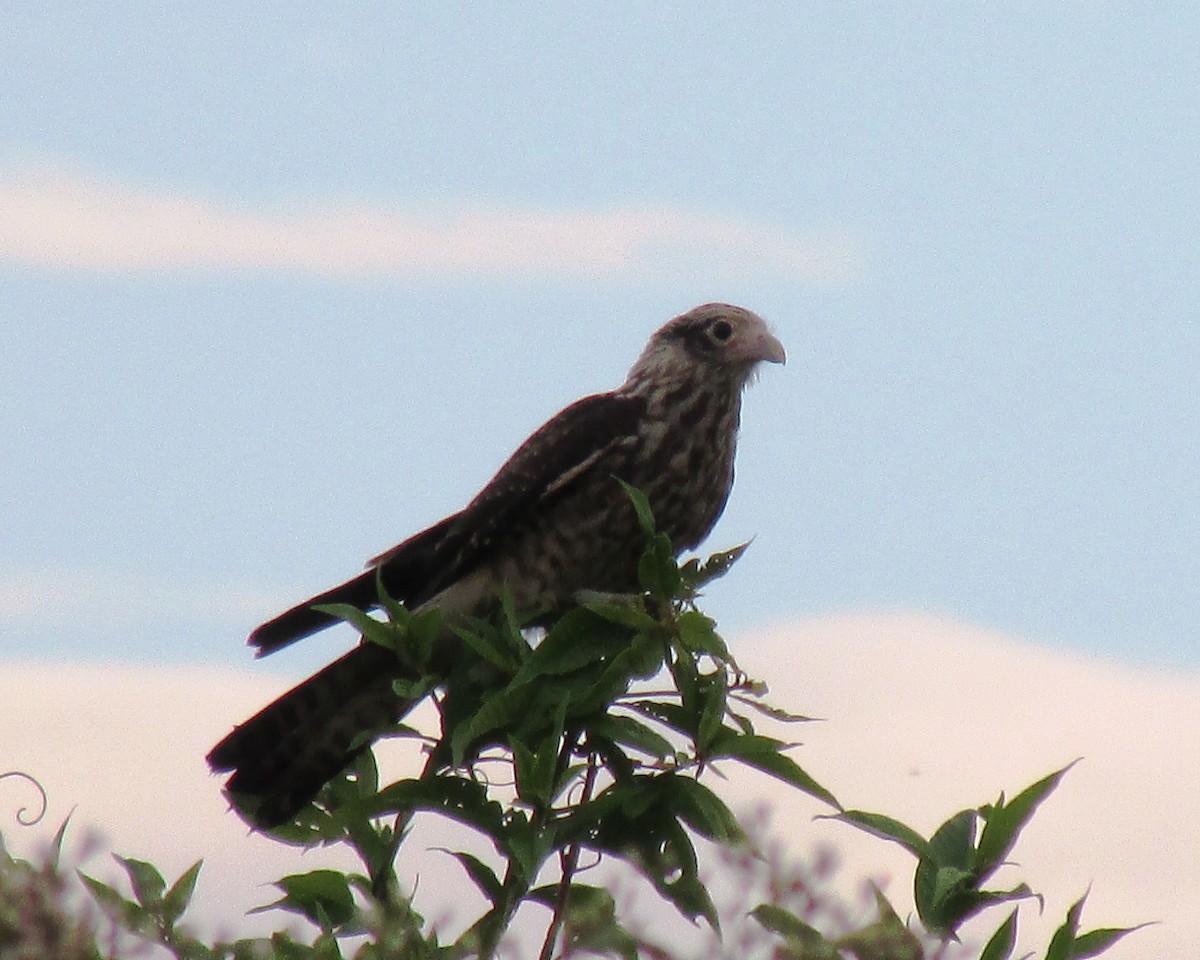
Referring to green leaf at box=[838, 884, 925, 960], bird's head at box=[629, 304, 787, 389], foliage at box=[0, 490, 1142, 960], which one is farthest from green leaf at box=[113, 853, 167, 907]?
bird's head at box=[629, 304, 787, 389]

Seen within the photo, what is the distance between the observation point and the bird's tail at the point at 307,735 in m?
4.88

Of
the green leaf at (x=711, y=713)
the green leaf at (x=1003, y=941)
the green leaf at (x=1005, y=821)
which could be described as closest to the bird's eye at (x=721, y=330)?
the green leaf at (x=711, y=713)

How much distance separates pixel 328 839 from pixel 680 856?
92 centimetres

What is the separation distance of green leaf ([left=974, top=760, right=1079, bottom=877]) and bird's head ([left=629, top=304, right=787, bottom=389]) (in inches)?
109

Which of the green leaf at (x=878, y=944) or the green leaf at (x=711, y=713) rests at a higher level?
the green leaf at (x=711, y=713)

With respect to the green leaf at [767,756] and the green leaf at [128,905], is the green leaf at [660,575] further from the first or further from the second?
the green leaf at [128,905]

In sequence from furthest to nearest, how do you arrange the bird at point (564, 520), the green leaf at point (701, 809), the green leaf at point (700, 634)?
the bird at point (564, 520), the green leaf at point (700, 634), the green leaf at point (701, 809)

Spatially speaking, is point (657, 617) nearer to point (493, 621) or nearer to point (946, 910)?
point (946, 910)

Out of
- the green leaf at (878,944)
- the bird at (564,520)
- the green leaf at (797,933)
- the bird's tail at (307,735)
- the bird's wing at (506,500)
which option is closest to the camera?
the green leaf at (797,933)

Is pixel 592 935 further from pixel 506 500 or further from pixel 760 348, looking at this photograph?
pixel 760 348

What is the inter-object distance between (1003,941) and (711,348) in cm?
323

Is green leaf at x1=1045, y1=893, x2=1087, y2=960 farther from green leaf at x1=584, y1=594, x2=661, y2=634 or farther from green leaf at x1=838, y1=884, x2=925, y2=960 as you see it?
green leaf at x1=838, y1=884, x2=925, y2=960

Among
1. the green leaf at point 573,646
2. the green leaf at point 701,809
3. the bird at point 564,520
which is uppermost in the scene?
the bird at point 564,520

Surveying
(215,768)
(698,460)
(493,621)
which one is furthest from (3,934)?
(698,460)
